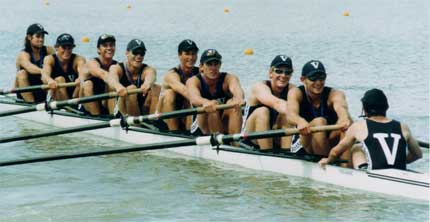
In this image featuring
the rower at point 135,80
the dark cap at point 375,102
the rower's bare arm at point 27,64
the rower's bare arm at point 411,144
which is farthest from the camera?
the rower's bare arm at point 27,64

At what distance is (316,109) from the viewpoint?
9.43m

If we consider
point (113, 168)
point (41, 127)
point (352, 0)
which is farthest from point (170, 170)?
point (352, 0)

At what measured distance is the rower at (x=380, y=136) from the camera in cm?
820

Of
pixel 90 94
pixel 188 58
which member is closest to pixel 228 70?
pixel 90 94

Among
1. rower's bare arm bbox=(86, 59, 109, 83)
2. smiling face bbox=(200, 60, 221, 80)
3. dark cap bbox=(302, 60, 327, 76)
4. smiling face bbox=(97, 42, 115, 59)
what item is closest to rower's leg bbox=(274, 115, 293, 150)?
dark cap bbox=(302, 60, 327, 76)

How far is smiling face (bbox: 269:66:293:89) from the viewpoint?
391 inches

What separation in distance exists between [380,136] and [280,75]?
1996mm

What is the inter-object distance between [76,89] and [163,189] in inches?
162

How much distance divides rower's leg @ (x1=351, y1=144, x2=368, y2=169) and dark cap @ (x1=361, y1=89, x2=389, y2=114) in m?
0.65

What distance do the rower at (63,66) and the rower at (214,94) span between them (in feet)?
9.94

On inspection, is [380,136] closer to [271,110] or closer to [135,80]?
[271,110]

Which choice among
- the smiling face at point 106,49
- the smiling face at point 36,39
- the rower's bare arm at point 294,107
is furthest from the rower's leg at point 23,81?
the rower's bare arm at point 294,107

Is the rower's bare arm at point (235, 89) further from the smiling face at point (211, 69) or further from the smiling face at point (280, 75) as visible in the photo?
the smiling face at point (280, 75)

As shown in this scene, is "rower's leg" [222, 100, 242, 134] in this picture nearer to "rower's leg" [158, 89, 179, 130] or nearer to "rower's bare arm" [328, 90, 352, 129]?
"rower's leg" [158, 89, 179, 130]
